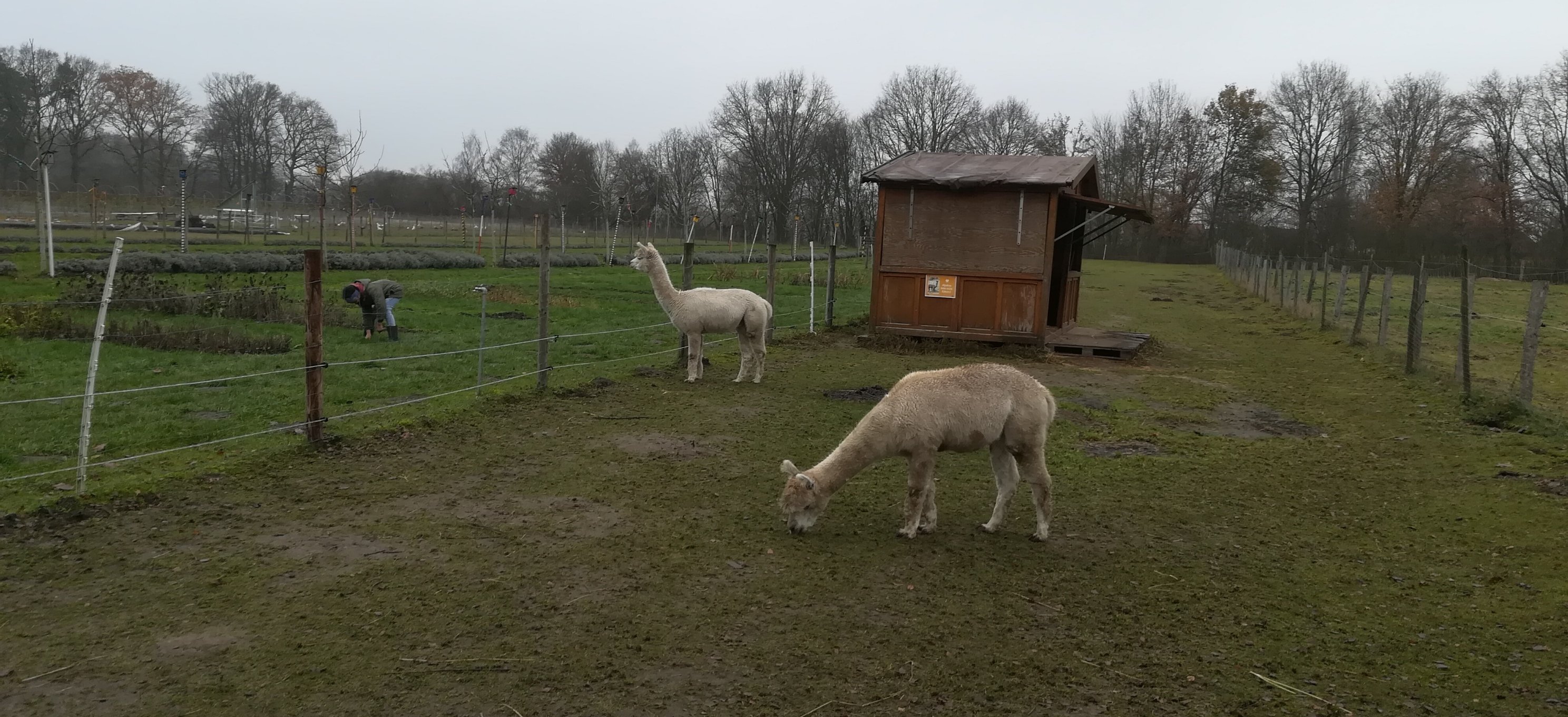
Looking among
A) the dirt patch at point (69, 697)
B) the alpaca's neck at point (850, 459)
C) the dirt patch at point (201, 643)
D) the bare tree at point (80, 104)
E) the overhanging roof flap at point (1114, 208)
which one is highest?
the bare tree at point (80, 104)

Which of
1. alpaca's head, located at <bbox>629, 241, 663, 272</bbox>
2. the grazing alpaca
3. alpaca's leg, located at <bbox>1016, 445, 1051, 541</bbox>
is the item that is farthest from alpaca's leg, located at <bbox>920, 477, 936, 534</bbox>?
alpaca's head, located at <bbox>629, 241, 663, 272</bbox>

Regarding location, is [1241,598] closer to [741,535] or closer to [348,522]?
[741,535]

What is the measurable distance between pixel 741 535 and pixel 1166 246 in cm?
7179

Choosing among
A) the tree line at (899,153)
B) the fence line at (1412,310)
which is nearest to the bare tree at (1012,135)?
the tree line at (899,153)

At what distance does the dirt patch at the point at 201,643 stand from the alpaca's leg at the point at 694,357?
8.44 meters

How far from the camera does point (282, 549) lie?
6.12 metres

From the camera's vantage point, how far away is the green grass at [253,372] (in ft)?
26.8

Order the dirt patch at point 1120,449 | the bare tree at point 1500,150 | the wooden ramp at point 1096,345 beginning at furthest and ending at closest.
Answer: the bare tree at point 1500,150
the wooden ramp at point 1096,345
the dirt patch at point 1120,449

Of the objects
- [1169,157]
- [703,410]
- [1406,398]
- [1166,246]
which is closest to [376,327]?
[703,410]

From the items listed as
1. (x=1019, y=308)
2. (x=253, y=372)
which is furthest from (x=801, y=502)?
(x=1019, y=308)

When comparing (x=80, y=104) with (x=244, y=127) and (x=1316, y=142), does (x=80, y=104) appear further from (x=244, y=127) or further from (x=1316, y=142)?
(x=1316, y=142)

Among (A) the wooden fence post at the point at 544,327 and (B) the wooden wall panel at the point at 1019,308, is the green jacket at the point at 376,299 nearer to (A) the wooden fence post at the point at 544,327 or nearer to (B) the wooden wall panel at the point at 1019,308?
(A) the wooden fence post at the point at 544,327

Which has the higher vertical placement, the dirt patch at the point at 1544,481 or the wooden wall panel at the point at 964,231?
the wooden wall panel at the point at 964,231

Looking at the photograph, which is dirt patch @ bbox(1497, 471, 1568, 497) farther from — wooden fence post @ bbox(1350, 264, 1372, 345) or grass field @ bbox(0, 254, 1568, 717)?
wooden fence post @ bbox(1350, 264, 1372, 345)
